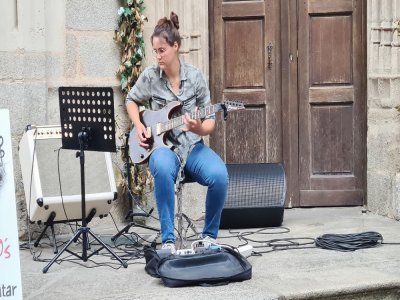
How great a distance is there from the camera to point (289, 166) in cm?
844

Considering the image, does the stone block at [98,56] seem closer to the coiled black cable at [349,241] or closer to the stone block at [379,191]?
the coiled black cable at [349,241]

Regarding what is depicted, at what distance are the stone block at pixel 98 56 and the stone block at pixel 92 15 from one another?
3.2 inches

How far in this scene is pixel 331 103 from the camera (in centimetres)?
841

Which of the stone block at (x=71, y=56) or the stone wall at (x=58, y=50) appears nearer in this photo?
the stone wall at (x=58, y=50)

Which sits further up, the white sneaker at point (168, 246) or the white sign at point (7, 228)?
the white sign at point (7, 228)

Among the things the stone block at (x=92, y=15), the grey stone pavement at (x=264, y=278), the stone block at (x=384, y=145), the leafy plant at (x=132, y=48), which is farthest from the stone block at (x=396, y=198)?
the stone block at (x=92, y=15)


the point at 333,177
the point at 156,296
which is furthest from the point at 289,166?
the point at 156,296

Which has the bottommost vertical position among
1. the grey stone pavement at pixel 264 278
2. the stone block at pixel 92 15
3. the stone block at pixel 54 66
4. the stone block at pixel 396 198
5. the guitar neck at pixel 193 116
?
the grey stone pavement at pixel 264 278

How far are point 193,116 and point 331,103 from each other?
2615 millimetres

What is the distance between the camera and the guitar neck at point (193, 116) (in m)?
6.02

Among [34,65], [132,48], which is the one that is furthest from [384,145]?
[34,65]

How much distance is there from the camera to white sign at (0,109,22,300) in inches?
181

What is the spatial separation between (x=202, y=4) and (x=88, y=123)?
2353 mm

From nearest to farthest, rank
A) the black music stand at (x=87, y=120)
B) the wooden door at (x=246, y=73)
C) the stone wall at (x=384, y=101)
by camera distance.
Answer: the black music stand at (x=87, y=120), the stone wall at (x=384, y=101), the wooden door at (x=246, y=73)
